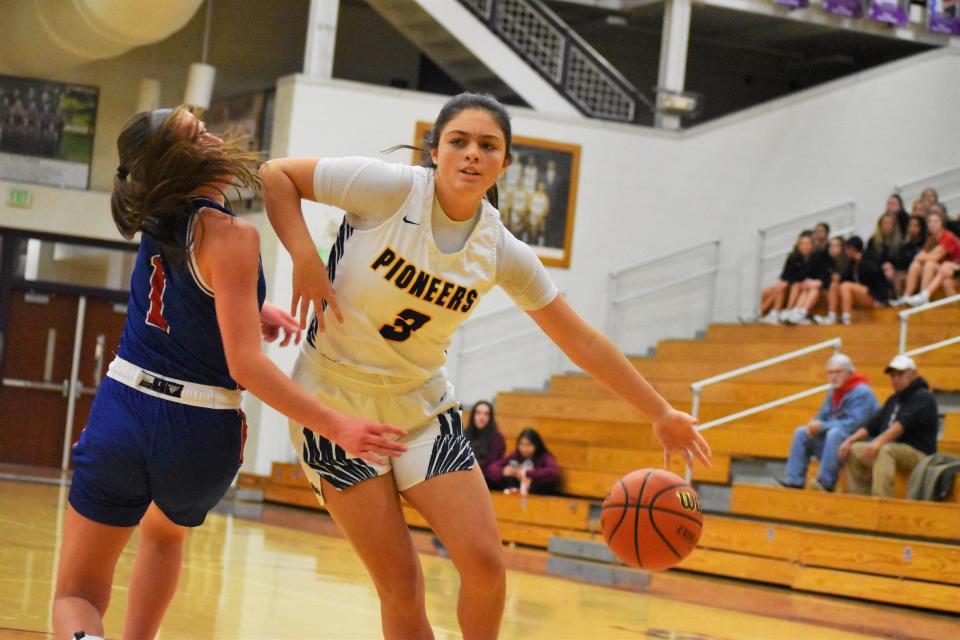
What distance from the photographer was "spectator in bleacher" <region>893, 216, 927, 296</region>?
41.2 ft

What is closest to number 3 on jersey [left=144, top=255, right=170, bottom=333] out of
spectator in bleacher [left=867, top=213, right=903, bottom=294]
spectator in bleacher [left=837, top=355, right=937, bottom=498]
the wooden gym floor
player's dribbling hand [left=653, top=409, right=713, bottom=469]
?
player's dribbling hand [left=653, top=409, right=713, bottom=469]

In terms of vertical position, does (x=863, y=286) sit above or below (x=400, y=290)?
above

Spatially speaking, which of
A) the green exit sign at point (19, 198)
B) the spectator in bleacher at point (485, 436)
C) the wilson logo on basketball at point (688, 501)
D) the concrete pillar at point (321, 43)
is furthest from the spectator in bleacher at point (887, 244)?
the green exit sign at point (19, 198)

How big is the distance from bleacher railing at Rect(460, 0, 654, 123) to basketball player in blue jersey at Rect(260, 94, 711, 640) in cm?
1215

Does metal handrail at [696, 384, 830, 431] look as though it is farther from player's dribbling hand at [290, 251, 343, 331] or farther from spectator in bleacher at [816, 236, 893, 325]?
player's dribbling hand at [290, 251, 343, 331]

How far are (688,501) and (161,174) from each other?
1967 millimetres

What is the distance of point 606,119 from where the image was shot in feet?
52.0

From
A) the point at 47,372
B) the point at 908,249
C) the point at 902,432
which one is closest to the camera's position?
the point at 902,432

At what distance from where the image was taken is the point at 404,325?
3.61m

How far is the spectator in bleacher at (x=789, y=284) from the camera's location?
43.9ft

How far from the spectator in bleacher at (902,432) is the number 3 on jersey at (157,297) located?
711 centimetres

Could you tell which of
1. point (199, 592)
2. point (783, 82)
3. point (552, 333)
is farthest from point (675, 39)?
point (552, 333)

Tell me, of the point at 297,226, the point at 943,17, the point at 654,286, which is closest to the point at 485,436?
the point at 654,286

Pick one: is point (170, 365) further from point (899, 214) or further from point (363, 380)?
point (899, 214)
